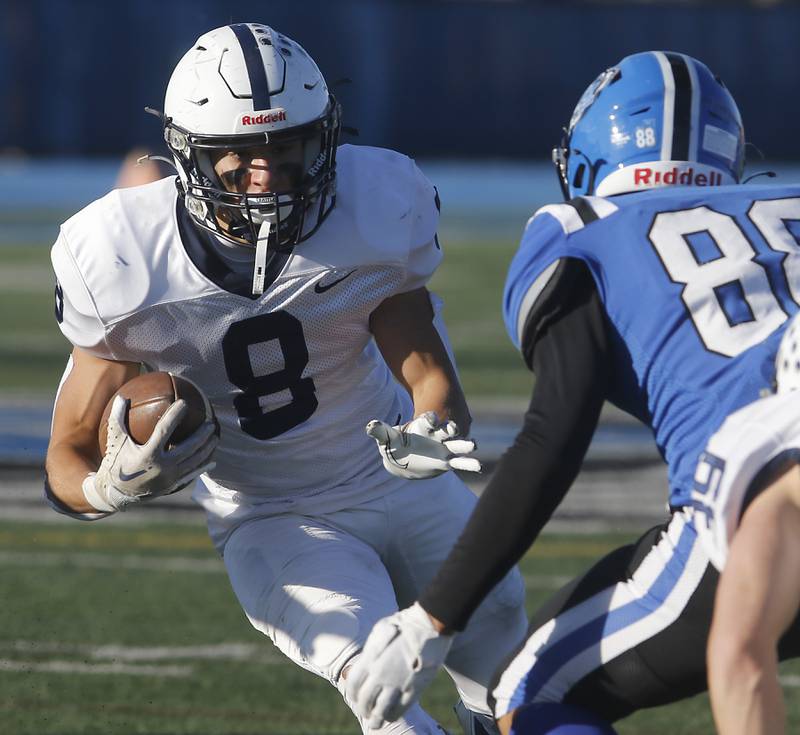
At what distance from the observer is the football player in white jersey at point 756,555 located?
179 centimetres

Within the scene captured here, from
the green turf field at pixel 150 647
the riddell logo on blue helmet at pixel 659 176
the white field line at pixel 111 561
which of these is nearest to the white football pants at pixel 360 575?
the green turf field at pixel 150 647

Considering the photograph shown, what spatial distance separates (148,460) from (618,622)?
958mm

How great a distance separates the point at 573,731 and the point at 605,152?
92 cm

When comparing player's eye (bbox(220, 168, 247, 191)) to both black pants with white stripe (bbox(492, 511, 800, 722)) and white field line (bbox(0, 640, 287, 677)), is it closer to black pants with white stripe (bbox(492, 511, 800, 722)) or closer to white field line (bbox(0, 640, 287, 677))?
black pants with white stripe (bbox(492, 511, 800, 722))

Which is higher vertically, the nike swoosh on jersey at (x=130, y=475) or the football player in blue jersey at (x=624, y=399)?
the football player in blue jersey at (x=624, y=399)

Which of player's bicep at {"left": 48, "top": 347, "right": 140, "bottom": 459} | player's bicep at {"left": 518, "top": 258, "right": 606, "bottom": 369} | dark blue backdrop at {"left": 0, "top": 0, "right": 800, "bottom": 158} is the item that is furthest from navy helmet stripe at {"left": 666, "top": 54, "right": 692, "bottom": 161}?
dark blue backdrop at {"left": 0, "top": 0, "right": 800, "bottom": 158}

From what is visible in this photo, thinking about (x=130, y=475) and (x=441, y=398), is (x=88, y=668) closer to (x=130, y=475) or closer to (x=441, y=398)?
(x=130, y=475)

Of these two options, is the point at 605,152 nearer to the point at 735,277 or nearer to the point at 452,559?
the point at 735,277

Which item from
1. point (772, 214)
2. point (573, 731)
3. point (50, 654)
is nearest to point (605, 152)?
point (772, 214)

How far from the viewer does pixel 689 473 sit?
203 cm

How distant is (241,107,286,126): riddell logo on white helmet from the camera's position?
113 inches

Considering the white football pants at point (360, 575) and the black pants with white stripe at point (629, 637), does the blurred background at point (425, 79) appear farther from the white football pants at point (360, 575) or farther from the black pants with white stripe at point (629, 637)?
the black pants with white stripe at point (629, 637)

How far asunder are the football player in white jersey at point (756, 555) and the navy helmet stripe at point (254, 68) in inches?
51.8

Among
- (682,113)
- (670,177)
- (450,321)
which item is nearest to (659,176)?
(670,177)
